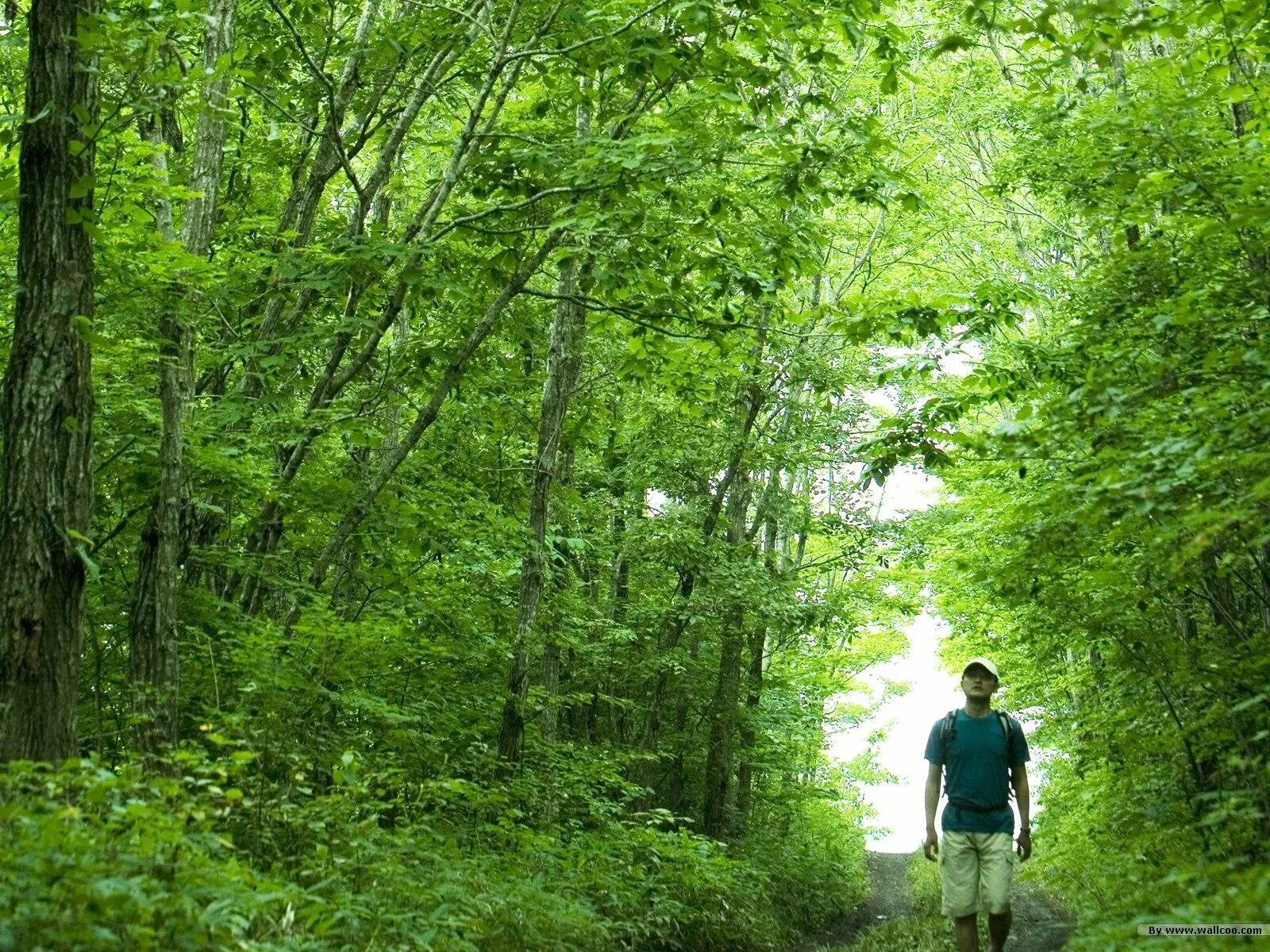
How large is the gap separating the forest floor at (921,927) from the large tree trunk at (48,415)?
623 centimetres

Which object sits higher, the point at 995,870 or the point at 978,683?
the point at 978,683

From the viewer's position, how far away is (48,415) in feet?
17.2

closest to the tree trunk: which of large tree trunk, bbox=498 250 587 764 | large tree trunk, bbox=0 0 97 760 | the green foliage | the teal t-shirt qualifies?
the green foliage

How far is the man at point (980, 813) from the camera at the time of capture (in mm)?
6730

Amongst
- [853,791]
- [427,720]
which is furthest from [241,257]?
[853,791]

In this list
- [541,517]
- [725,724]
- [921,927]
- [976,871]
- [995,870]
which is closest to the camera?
[995,870]

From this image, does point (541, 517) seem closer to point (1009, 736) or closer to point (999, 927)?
point (1009, 736)

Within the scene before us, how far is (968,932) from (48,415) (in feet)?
19.5

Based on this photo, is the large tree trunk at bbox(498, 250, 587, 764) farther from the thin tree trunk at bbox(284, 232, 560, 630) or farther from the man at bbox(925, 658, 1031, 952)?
the man at bbox(925, 658, 1031, 952)

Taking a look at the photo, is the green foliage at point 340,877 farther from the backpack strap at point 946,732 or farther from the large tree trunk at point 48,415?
the backpack strap at point 946,732

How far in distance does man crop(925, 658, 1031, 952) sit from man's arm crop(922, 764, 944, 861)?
0.17 ft

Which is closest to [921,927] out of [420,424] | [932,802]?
[932,802]

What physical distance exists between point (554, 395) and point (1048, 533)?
18.4 feet

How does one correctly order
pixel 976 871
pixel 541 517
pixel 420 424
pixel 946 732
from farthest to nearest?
pixel 541 517
pixel 420 424
pixel 946 732
pixel 976 871
